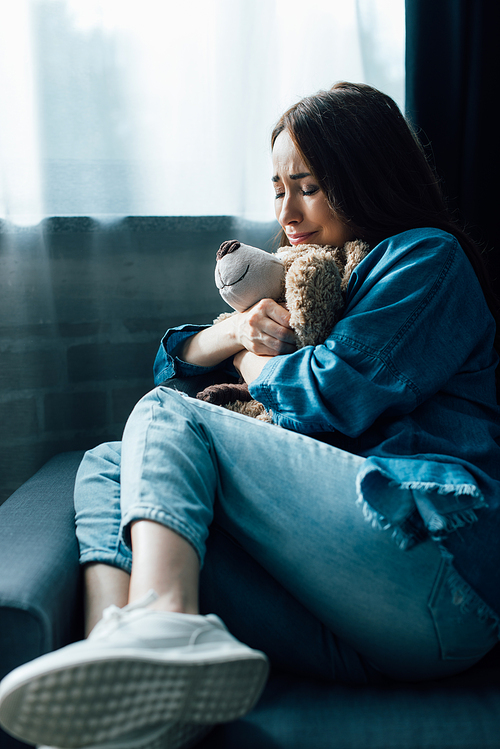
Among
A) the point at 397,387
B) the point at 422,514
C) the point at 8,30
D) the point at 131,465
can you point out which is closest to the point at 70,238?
the point at 8,30

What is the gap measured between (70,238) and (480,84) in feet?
3.85

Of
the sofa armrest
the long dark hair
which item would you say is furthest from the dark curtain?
the sofa armrest

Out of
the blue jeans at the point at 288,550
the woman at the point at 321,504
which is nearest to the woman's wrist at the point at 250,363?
the woman at the point at 321,504

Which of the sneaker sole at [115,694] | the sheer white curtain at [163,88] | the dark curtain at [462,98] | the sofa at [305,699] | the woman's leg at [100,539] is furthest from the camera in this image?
the dark curtain at [462,98]

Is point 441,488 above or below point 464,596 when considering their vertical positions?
above

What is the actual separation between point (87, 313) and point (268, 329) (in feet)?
2.19

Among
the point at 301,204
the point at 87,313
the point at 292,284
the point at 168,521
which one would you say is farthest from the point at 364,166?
the point at 87,313

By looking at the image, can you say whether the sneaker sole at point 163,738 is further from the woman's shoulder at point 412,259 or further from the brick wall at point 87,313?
the brick wall at point 87,313

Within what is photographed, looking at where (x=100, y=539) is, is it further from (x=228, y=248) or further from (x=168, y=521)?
(x=228, y=248)

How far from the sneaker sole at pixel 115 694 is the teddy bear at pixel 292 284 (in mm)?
480

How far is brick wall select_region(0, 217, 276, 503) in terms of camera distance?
1358 millimetres

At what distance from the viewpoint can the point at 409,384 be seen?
2.56 ft

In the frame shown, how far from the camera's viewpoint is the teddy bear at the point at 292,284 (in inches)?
34.4

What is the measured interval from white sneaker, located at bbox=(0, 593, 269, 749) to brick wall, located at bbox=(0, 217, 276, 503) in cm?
97
